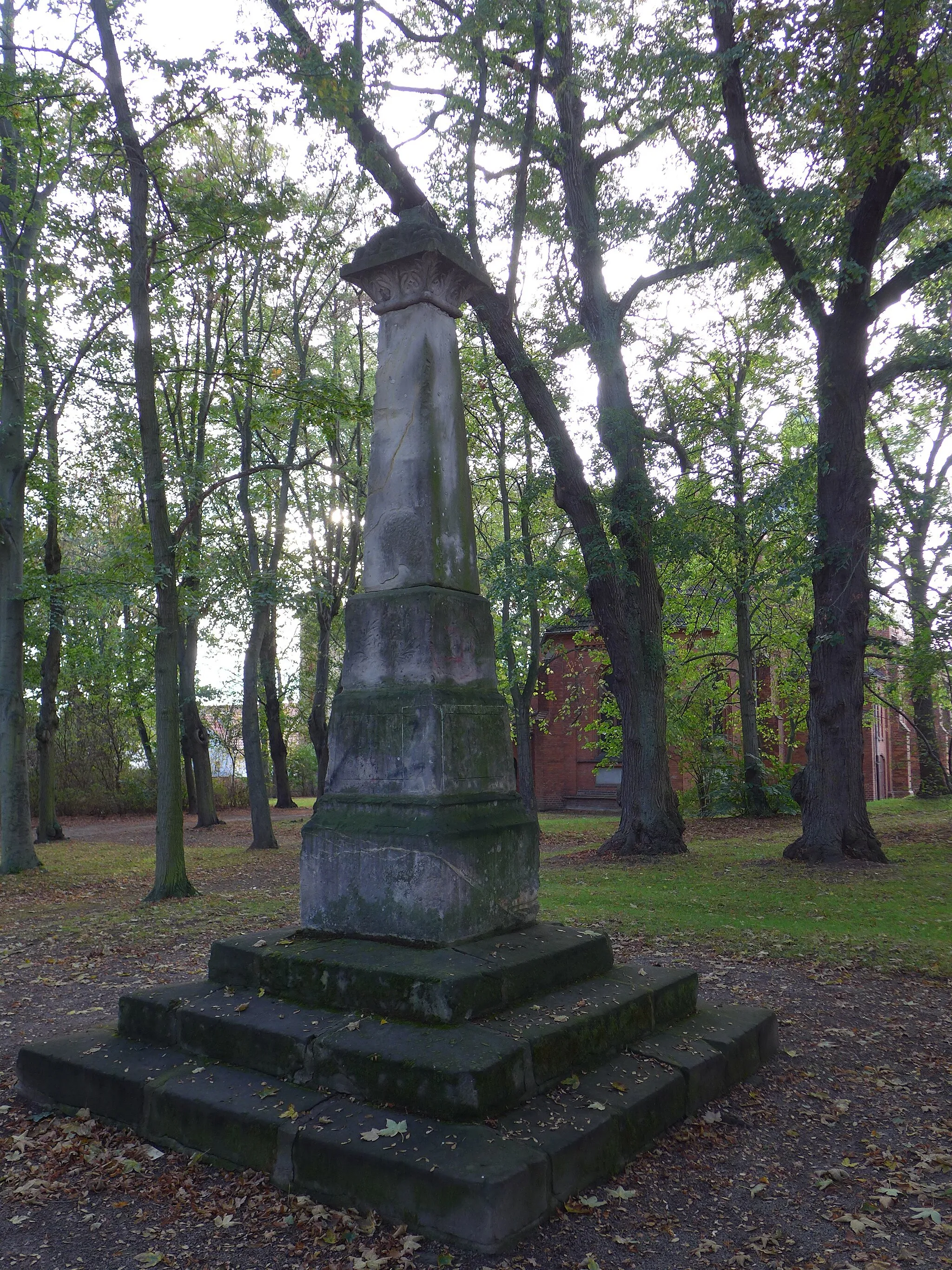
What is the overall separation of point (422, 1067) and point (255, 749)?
14.7 meters

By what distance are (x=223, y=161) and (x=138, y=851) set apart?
47.2ft

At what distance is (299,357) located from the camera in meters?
18.8

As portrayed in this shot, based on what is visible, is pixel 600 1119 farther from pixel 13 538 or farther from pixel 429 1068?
pixel 13 538

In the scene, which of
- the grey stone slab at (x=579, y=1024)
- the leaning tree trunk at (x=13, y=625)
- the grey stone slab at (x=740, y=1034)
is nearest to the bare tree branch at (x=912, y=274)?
the grey stone slab at (x=740, y=1034)

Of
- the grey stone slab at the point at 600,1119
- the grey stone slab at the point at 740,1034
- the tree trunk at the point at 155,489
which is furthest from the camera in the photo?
the tree trunk at the point at 155,489

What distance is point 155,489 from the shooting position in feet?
35.7

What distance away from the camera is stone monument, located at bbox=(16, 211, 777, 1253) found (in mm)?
3480

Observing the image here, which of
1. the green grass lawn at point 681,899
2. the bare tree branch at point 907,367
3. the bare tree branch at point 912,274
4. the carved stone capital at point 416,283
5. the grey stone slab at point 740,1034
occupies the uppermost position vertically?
the bare tree branch at point 912,274

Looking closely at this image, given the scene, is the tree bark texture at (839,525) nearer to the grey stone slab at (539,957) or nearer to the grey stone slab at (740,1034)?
the grey stone slab at (740,1034)

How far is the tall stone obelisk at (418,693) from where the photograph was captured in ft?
15.1

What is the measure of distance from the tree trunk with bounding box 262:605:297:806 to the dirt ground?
1494 centimetres

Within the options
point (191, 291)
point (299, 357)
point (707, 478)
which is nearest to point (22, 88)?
point (191, 291)

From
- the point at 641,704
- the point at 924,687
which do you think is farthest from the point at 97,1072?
the point at 924,687

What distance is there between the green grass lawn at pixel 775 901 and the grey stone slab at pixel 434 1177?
201 inches
